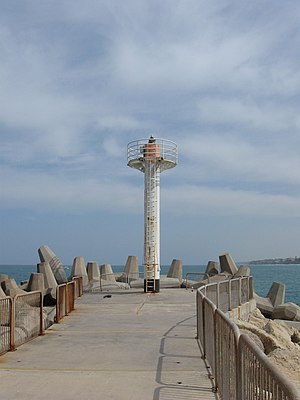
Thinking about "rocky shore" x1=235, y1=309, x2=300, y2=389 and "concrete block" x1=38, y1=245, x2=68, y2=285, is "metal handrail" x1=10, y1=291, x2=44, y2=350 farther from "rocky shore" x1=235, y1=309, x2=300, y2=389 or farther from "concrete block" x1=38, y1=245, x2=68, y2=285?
"concrete block" x1=38, y1=245, x2=68, y2=285

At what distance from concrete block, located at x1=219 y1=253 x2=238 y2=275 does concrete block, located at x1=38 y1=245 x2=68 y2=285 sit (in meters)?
10.3

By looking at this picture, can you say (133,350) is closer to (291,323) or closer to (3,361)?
(3,361)

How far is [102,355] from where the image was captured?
9930 mm

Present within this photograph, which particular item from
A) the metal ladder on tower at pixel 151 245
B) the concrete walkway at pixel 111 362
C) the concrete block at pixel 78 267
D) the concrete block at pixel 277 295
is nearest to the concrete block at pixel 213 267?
the concrete block at pixel 277 295

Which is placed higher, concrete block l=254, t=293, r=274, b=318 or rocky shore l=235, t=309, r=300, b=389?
rocky shore l=235, t=309, r=300, b=389

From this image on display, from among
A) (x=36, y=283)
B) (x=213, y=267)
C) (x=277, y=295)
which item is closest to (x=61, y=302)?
(x=36, y=283)

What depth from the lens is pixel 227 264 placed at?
1353 inches

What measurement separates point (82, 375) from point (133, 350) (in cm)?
229

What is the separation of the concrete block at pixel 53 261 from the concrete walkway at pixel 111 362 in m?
18.4

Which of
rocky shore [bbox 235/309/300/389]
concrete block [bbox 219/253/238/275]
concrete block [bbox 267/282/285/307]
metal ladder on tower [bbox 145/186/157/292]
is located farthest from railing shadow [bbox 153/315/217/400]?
concrete block [bbox 219/253/238/275]

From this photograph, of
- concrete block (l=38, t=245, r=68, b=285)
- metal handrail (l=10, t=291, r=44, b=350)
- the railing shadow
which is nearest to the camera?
the railing shadow

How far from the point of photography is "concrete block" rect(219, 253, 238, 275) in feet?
112

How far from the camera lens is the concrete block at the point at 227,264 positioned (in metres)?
34.1

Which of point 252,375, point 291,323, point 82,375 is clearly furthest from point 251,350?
point 291,323
